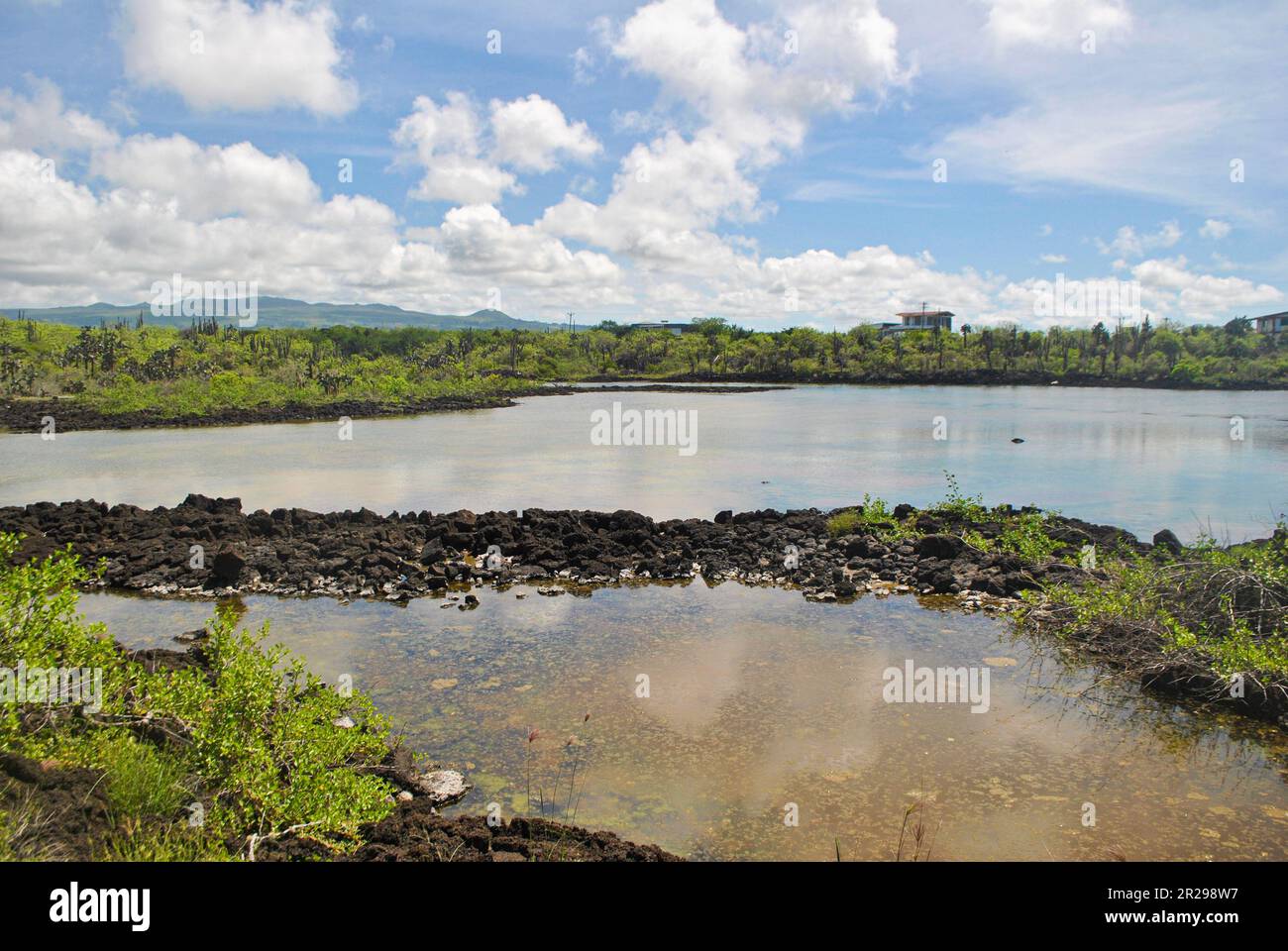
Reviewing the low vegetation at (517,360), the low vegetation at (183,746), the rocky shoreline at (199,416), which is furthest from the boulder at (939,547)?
the low vegetation at (517,360)

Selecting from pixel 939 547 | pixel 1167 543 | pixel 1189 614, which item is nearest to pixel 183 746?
pixel 1189 614

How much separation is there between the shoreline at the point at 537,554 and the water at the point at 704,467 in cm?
302

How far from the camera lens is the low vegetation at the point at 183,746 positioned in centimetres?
482

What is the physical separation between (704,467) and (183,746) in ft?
68.9

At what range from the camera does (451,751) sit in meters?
6.98

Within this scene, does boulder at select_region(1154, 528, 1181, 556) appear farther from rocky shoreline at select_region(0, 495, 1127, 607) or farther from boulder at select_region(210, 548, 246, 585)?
boulder at select_region(210, 548, 246, 585)

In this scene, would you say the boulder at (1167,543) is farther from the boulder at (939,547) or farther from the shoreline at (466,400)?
the shoreline at (466,400)

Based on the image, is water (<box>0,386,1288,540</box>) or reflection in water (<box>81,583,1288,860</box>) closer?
reflection in water (<box>81,583,1288,860</box>)

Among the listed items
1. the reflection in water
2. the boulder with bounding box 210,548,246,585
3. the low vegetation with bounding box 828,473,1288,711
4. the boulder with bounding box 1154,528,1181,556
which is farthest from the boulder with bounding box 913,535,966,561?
the boulder with bounding box 210,548,246,585

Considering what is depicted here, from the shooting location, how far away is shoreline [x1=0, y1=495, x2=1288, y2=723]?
11922 millimetres

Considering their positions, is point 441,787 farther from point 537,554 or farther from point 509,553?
point 509,553

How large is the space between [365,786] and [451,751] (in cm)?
182

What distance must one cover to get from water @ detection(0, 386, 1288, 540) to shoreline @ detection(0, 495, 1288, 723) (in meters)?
3.02
